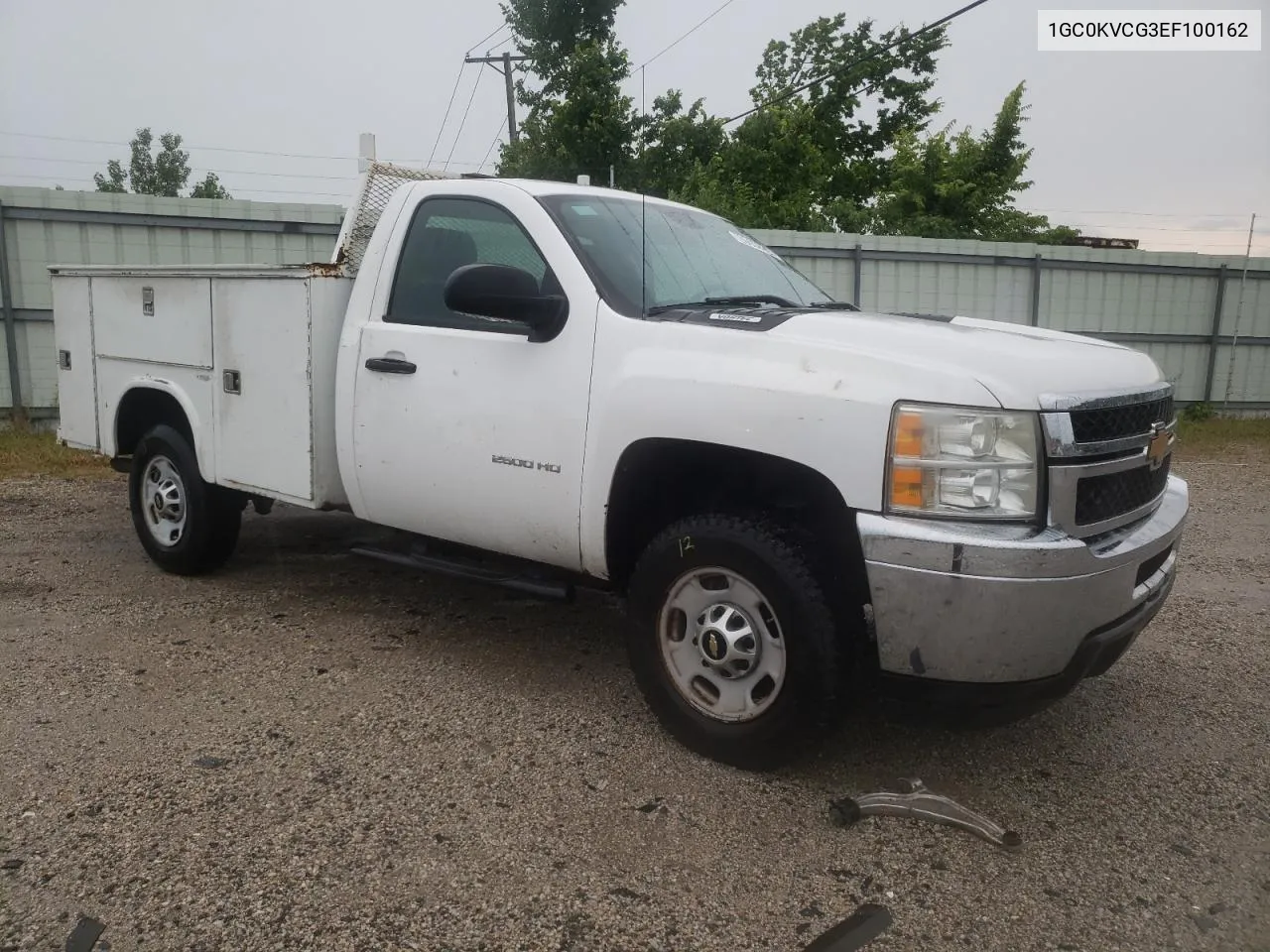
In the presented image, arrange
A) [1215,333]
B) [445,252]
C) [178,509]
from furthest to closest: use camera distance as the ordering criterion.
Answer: [1215,333] < [178,509] < [445,252]

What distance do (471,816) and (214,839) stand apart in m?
0.73

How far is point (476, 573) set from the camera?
166 inches

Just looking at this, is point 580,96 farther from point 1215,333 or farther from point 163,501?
point 163,501

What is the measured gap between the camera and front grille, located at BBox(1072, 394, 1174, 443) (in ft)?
10.1

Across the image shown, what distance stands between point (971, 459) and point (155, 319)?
4.29m

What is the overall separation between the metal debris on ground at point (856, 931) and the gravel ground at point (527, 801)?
0.04 metres

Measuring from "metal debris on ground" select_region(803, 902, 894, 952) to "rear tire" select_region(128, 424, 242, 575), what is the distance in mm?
3968

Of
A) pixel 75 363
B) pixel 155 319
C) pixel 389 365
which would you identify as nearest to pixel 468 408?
pixel 389 365

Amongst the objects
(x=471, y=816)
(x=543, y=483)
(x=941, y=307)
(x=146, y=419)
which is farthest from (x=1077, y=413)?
(x=941, y=307)

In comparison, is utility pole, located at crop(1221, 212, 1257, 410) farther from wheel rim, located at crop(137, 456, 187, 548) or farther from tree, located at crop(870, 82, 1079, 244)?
wheel rim, located at crop(137, 456, 187, 548)

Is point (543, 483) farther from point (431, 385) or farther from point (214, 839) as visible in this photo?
point (214, 839)

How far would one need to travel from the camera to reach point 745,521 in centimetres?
336

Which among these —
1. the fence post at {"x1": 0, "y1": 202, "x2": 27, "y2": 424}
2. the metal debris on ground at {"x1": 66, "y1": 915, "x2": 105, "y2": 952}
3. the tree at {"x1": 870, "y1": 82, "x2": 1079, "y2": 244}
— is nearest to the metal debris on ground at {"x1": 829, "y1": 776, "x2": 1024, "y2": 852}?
the metal debris on ground at {"x1": 66, "y1": 915, "x2": 105, "y2": 952}

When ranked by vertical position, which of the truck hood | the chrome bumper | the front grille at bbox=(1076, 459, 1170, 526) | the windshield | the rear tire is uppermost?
the windshield
